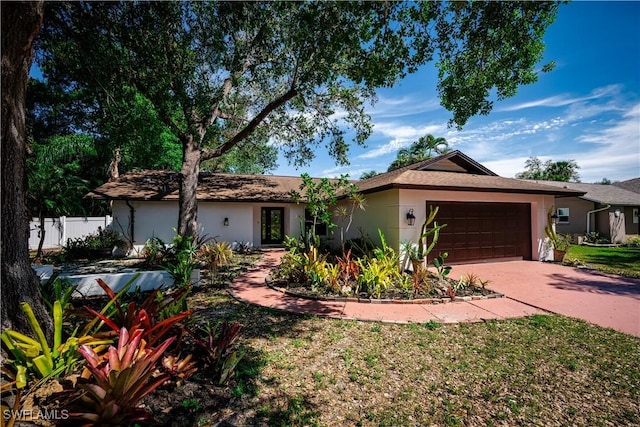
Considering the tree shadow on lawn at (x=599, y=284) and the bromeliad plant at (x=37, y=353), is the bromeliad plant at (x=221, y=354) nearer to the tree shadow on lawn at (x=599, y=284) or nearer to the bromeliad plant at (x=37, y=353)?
the bromeliad plant at (x=37, y=353)

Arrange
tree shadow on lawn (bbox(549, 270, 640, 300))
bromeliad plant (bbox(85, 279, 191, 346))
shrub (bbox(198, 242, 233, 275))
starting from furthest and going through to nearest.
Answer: shrub (bbox(198, 242, 233, 275))
tree shadow on lawn (bbox(549, 270, 640, 300))
bromeliad plant (bbox(85, 279, 191, 346))

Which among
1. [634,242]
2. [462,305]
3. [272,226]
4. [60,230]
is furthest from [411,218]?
[634,242]

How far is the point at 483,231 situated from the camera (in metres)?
10.2

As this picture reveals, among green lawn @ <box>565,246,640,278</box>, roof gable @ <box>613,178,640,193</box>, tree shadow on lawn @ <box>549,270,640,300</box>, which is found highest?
roof gable @ <box>613,178,640,193</box>

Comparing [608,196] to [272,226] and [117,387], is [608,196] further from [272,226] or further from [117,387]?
[117,387]

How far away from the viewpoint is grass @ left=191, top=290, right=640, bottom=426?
2.64 meters

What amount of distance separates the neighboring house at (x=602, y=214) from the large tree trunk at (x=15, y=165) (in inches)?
971

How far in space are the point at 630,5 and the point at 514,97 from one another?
7.15 feet

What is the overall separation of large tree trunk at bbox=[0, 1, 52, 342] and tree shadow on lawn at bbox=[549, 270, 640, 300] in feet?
34.6

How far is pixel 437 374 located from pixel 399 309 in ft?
7.49

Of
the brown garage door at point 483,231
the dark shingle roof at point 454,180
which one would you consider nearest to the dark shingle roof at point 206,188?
the dark shingle roof at point 454,180

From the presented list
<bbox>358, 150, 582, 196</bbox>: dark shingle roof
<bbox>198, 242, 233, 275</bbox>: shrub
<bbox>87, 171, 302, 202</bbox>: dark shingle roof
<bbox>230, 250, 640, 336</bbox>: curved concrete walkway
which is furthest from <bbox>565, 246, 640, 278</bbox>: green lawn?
<bbox>198, 242, 233, 275</bbox>: shrub

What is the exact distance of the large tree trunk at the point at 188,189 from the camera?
1151 cm

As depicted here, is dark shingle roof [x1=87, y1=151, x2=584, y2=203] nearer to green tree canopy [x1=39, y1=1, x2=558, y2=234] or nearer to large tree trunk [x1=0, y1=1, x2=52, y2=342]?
green tree canopy [x1=39, y1=1, x2=558, y2=234]
